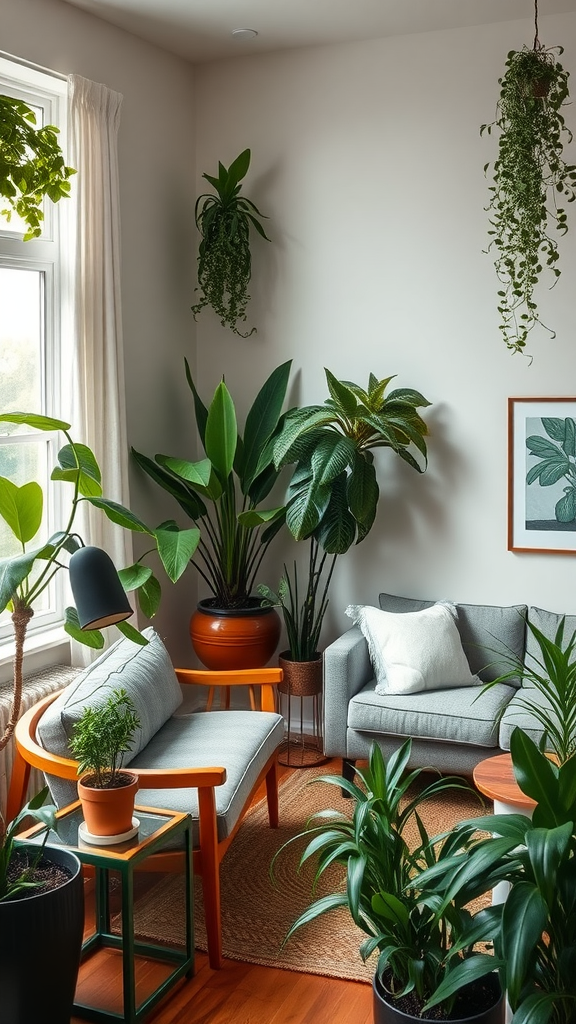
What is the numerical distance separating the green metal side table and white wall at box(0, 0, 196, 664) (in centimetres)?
Result: 180

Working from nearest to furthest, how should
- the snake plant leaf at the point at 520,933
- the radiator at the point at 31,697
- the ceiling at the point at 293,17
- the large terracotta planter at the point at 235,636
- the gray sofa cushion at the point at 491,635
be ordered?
the snake plant leaf at the point at 520,933 → the radiator at the point at 31,697 → the ceiling at the point at 293,17 → the gray sofa cushion at the point at 491,635 → the large terracotta planter at the point at 235,636

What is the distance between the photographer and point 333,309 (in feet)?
14.9

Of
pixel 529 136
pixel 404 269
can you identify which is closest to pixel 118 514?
pixel 529 136

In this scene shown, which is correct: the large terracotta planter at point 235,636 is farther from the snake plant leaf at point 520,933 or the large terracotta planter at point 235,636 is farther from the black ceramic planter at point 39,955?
the snake plant leaf at point 520,933

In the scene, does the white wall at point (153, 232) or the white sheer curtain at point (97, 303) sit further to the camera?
the white wall at point (153, 232)

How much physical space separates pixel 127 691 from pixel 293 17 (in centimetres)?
277

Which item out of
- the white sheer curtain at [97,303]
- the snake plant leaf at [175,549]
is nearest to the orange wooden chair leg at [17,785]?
the snake plant leaf at [175,549]

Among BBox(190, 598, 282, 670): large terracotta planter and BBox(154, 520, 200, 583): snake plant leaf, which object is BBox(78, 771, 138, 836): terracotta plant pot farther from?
BBox(190, 598, 282, 670): large terracotta planter

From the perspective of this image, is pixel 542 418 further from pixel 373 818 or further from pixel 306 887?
pixel 373 818

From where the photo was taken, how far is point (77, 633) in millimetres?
2686

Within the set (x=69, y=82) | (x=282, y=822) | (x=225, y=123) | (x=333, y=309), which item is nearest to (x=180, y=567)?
(x=282, y=822)

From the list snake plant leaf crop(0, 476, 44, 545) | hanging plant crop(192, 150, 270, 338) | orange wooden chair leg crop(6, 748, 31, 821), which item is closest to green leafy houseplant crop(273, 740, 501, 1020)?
snake plant leaf crop(0, 476, 44, 545)

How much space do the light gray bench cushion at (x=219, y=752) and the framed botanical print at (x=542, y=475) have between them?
142 cm

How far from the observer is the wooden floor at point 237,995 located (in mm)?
2611
